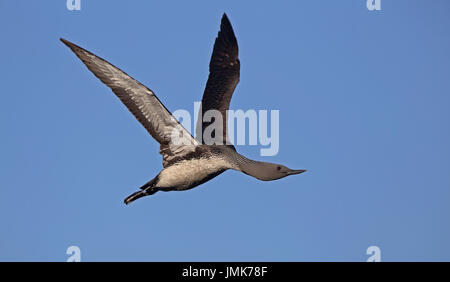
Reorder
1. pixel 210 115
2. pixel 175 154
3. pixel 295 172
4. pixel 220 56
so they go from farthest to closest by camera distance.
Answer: pixel 220 56 < pixel 210 115 < pixel 175 154 < pixel 295 172

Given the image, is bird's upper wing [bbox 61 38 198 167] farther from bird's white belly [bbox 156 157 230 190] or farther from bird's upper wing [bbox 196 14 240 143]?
bird's upper wing [bbox 196 14 240 143]

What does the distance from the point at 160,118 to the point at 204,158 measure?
1090mm

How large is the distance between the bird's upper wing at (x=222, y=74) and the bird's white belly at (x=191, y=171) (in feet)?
2.98

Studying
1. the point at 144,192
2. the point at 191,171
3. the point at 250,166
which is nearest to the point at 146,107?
the point at 191,171

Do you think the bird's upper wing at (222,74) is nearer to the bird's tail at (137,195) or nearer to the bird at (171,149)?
the bird at (171,149)

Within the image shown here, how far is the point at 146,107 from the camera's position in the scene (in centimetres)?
1101

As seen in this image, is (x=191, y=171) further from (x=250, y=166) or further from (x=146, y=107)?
(x=146, y=107)

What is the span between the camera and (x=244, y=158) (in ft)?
36.5

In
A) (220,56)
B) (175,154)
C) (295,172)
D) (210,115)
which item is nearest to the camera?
(295,172)

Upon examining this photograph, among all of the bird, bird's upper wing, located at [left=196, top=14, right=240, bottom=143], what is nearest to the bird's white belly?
the bird

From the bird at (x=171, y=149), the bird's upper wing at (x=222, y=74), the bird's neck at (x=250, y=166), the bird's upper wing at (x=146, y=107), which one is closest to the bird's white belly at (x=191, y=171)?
the bird at (x=171, y=149)

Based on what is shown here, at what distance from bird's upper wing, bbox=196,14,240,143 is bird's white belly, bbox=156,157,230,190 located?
35.8 inches
